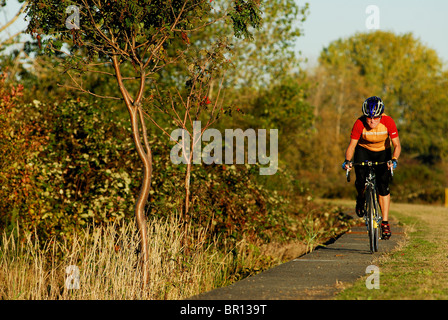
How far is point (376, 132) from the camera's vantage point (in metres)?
8.18

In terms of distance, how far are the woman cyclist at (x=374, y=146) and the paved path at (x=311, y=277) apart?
72 cm

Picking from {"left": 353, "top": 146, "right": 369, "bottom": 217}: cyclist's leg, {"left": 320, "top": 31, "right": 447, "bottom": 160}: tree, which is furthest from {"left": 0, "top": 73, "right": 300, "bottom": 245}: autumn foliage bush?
{"left": 320, "top": 31, "right": 447, "bottom": 160}: tree

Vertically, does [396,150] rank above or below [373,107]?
below

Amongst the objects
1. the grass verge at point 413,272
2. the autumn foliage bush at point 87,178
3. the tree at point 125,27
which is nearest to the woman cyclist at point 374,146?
the grass verge at point 413,272

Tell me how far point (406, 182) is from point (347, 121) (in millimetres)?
16049

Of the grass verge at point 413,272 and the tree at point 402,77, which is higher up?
the tree at point 402,77

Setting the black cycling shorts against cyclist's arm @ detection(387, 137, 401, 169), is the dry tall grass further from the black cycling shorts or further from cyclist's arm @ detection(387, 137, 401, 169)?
cyclist's arm @ detection(387, 137, 401, 169)

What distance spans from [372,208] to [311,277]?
6.83 ft

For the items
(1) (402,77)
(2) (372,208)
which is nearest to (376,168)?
(2) (372,208)

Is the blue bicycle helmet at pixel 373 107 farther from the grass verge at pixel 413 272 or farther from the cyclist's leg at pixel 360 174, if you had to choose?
the grass verge at pixel 413 272

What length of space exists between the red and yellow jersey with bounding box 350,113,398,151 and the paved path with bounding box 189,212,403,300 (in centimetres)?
144

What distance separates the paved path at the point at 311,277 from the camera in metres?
5.37

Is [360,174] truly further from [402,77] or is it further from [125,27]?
[402,77]
